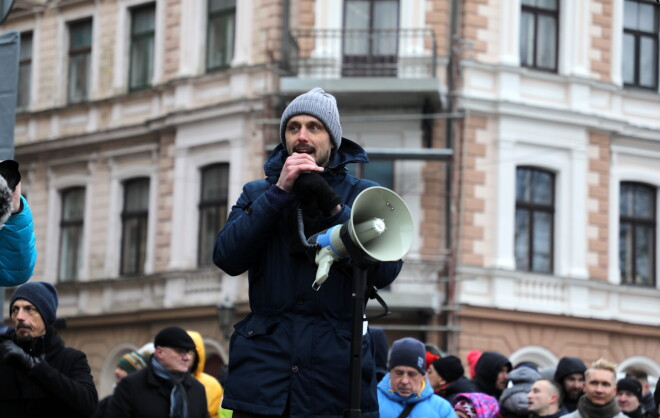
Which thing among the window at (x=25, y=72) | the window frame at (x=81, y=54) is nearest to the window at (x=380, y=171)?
the window frame at (x=81, y=54)

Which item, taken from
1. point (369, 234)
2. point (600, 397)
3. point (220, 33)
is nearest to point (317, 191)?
point (369, 234)

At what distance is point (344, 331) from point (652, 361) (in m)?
23.4

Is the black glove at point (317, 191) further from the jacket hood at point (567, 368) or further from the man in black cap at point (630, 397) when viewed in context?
the man in black cap at point (630, 397)

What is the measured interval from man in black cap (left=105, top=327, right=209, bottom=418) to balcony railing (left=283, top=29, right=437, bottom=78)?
17.0 meters

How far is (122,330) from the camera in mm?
29953

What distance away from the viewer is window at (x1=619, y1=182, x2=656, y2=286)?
28.4m

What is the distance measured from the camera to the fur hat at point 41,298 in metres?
7.94

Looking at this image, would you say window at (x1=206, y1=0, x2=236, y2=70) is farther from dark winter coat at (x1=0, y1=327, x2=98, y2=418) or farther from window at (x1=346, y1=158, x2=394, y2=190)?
dark winter coat at (x1=0, y1=327, x2=98, y2=418)

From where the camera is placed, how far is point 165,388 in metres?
9.77

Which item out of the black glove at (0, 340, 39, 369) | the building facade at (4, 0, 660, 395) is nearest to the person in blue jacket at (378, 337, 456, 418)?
the black glove at (0, 340, 39, 369)

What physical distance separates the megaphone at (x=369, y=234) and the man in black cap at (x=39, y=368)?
2654 mm

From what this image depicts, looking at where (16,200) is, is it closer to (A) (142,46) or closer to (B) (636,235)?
(B) (636,235)

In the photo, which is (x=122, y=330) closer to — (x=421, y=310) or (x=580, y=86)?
(x=421, y=310)

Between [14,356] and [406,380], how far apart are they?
2.83 m
